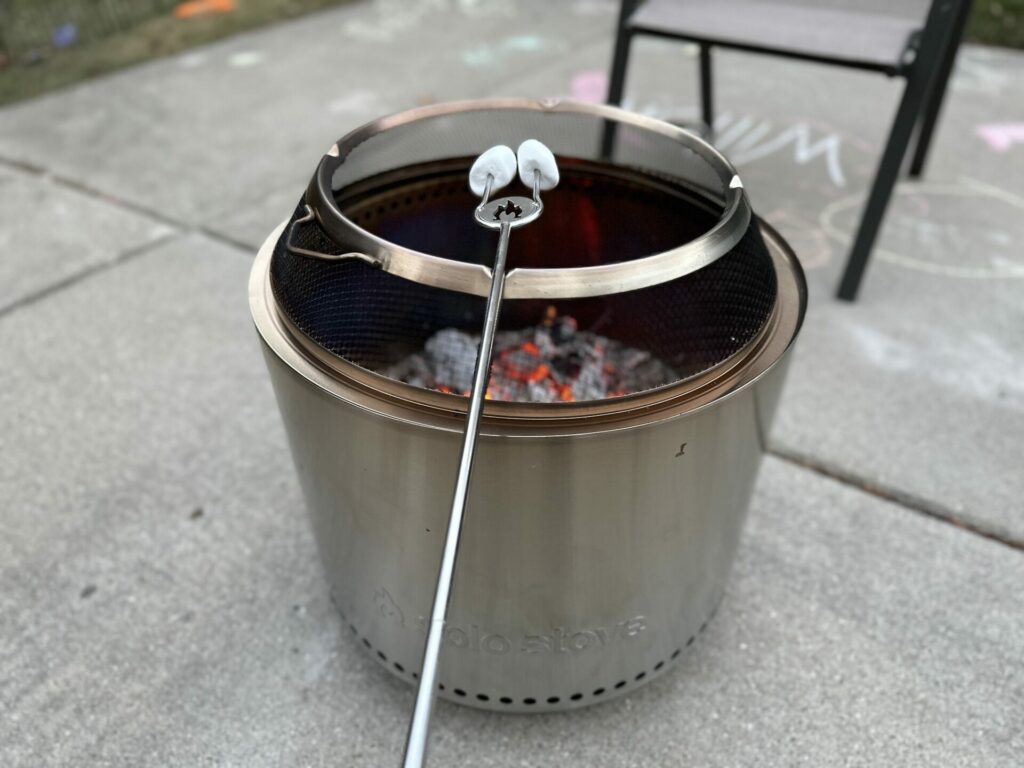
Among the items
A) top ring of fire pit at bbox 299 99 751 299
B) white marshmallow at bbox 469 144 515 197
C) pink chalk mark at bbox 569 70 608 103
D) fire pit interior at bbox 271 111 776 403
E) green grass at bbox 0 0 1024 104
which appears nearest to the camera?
top ring of fire pit at bbox 299 99 751 299

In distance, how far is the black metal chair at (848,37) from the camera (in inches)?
103

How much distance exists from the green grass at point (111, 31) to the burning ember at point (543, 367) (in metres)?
3.63

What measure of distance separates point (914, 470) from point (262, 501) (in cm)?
170

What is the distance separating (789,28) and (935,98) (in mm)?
916

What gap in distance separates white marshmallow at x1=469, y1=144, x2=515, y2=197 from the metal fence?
4738 mm

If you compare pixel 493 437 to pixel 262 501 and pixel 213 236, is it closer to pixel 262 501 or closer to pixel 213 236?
pixel 262 501

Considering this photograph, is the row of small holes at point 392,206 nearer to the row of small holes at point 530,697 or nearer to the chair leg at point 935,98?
the row of small holes at point 530,697

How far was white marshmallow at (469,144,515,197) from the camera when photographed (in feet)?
4.33

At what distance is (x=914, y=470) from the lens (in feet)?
7.30

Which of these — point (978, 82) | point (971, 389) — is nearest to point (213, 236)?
point (971, 389)

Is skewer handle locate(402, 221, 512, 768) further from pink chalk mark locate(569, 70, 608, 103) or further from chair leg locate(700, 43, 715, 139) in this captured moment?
pink chalk mark locate(569, 70, 608, 103)

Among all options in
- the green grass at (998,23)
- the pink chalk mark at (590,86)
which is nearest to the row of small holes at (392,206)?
the pink chalk mark at (590,86)

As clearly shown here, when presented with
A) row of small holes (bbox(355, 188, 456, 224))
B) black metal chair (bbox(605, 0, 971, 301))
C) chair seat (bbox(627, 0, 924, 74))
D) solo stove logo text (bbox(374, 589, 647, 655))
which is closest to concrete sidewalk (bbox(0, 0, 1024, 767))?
solo stove logo text (bbox(374, 589, 647, 655))

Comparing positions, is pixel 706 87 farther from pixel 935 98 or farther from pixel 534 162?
pixel 534 162
